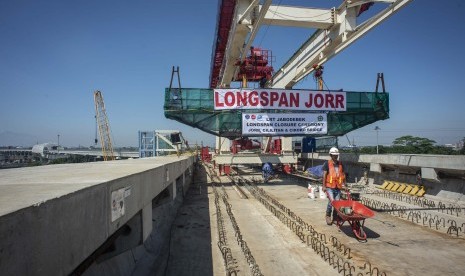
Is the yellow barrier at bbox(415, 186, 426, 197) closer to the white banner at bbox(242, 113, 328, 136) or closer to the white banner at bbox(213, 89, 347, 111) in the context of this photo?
the white banner at bbox(242, 113, 328, 136)

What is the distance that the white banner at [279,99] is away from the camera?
1587 centimetres

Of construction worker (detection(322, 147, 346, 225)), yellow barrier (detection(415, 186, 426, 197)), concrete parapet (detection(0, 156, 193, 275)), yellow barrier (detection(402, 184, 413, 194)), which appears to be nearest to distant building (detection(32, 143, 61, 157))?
yellow barrier (detection(402, 184, 413, 194))

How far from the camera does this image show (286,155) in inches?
766

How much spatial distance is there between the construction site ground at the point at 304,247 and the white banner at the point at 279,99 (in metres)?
6.88

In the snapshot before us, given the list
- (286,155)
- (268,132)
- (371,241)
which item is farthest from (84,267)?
(286,155)

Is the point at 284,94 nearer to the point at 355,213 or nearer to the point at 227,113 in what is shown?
the point at 227,113

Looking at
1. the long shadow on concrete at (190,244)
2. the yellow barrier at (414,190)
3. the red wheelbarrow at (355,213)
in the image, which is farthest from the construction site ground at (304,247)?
the yellow barrier at (414,190)

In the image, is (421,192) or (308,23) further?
(308,23)

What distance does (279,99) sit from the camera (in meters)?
16.2

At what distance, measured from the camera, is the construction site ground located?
18.5 ft

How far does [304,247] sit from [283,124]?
10134mm

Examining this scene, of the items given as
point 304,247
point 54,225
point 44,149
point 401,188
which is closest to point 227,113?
point 401,188

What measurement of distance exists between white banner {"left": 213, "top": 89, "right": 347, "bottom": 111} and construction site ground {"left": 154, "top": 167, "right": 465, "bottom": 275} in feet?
22.6

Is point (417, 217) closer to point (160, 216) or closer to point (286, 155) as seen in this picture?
point (160, 216)
